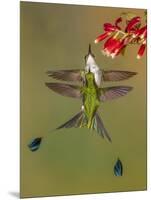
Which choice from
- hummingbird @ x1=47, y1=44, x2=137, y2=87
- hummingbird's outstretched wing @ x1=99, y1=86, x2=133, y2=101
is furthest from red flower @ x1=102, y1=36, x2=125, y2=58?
hummingbird's outstretched wing @ x1=99, y1=86, x2=133, y2=101

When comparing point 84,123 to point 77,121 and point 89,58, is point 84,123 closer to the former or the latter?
point 77,121

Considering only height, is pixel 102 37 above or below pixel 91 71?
above

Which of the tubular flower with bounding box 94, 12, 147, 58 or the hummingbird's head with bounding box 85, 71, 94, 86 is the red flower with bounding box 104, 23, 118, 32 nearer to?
the tubular flower with bounding box 94, 12, 147, 58

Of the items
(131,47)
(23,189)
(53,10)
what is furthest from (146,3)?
(23,189)

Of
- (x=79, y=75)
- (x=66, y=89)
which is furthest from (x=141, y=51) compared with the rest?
(x=66, y=89)

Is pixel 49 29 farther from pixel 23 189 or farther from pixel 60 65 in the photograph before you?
pixel 23 189

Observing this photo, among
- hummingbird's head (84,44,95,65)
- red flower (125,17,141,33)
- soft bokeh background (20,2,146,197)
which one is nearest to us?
soft bokeh background (20,2,146,197)
